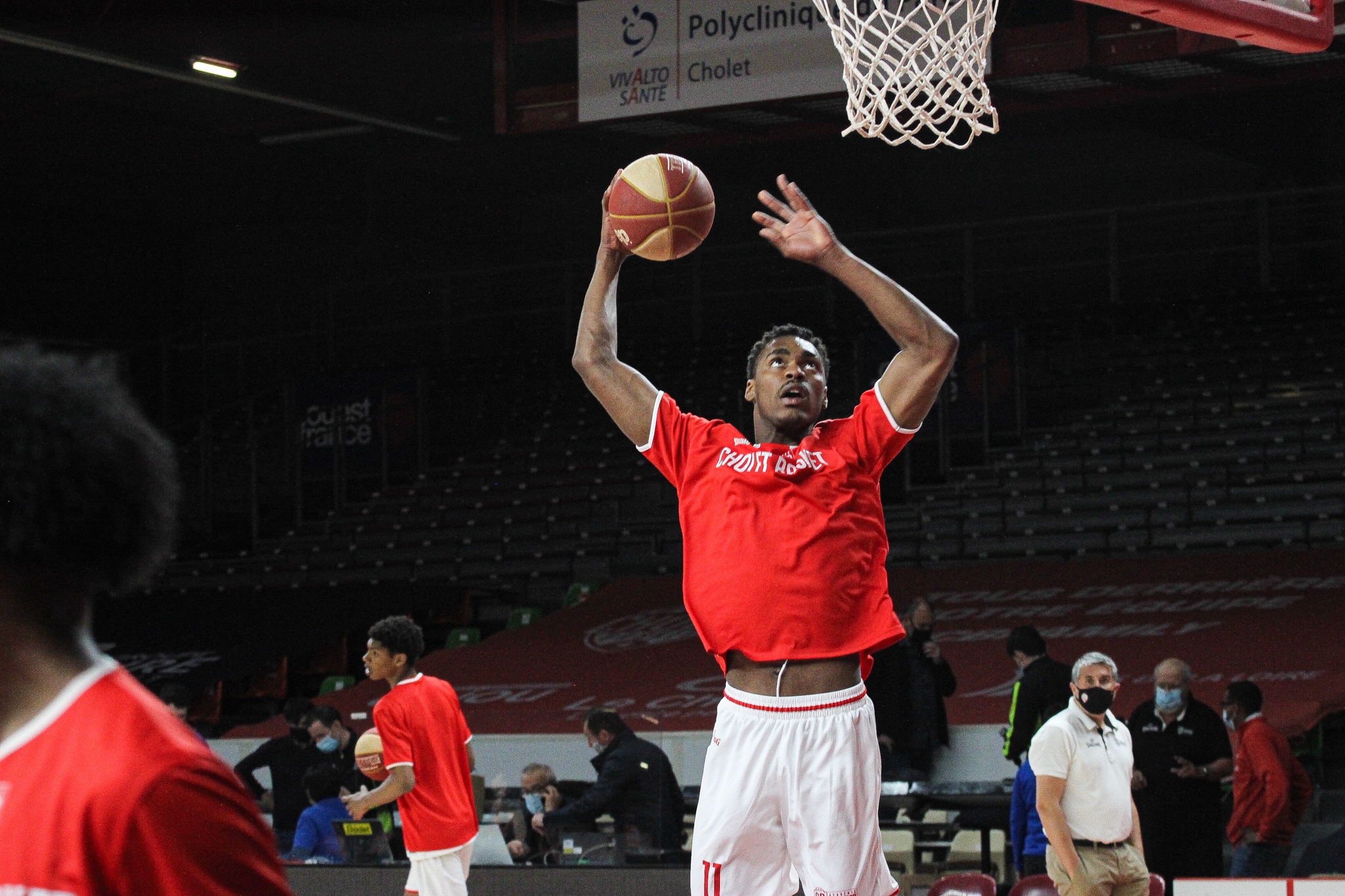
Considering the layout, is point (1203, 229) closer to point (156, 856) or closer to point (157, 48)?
point (157, 48)

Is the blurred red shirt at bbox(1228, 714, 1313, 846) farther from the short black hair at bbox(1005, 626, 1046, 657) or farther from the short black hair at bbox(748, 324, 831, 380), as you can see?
the short black hair at bbox(748, 324, 831, 380)

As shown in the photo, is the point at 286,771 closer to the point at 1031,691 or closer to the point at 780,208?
the point at 1031,691

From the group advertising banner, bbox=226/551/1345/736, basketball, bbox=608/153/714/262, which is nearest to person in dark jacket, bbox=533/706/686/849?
advertising banner, bbox=226/551/1345/736

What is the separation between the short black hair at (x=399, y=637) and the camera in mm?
8047

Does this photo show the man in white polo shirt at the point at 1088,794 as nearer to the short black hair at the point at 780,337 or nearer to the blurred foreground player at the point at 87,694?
the short black hair at the point at 780,337

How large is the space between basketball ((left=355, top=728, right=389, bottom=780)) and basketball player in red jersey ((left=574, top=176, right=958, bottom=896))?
353 cm

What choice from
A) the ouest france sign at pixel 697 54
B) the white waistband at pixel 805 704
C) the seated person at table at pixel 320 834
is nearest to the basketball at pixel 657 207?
the white waistband at pixel 805 704

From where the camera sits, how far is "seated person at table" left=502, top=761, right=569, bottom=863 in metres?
9.83

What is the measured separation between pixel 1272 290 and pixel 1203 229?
2310mm

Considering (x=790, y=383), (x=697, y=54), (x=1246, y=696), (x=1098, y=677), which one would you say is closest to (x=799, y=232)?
(x=790, y=383)

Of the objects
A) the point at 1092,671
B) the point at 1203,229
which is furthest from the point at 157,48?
the point at 1203,229

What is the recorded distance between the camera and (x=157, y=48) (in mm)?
15125

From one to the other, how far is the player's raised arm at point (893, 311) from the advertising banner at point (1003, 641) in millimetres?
7647

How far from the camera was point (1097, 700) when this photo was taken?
759cm
